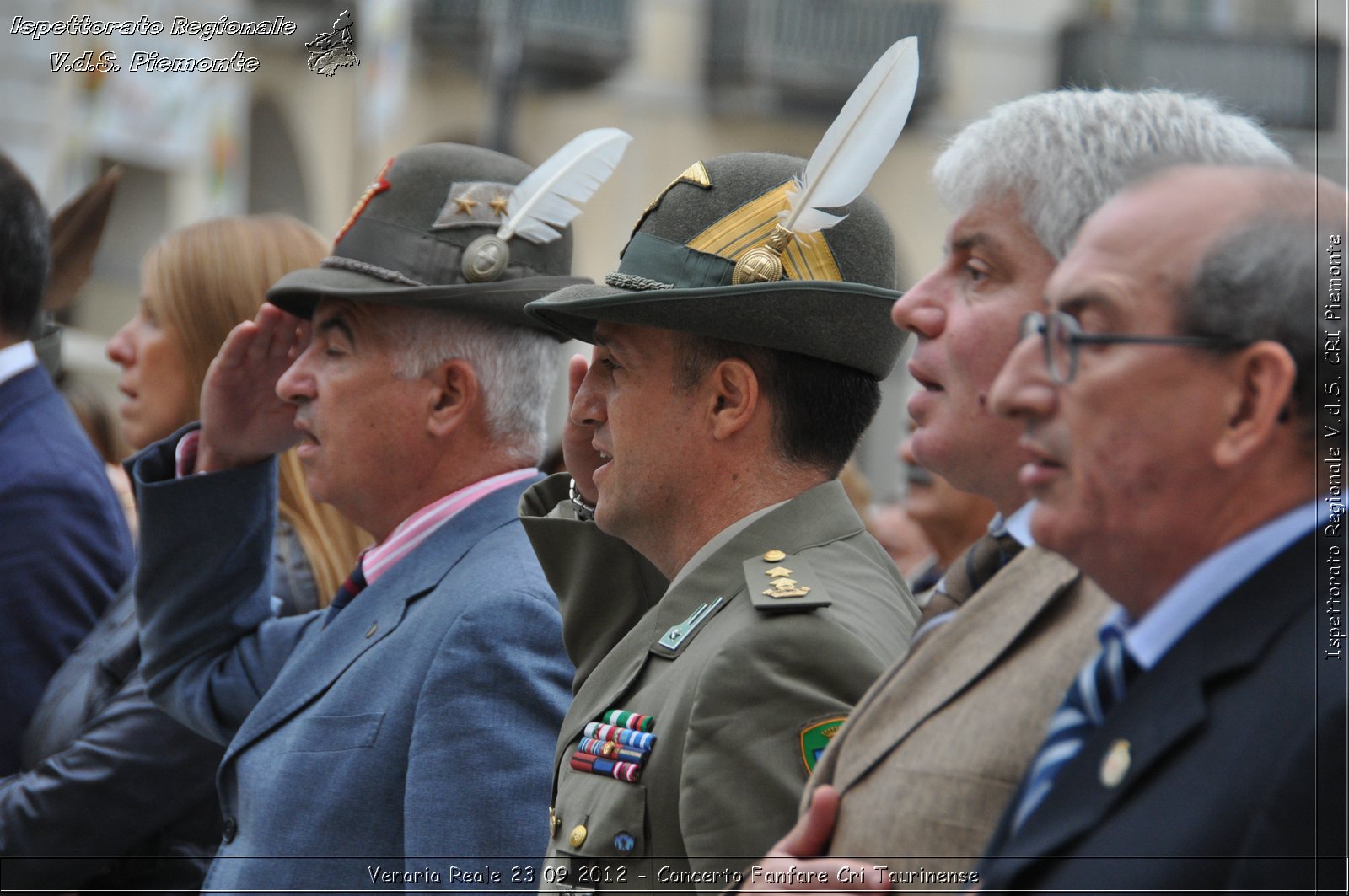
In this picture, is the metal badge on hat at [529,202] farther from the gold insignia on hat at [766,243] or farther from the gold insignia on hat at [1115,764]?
the gold insignia on hat at [1115,764]

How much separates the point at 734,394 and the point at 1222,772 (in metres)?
1.26

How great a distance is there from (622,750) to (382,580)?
0.95 meters

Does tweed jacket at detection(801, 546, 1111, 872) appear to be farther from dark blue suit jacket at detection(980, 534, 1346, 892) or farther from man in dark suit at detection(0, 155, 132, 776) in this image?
man in dark suit at detection(0, 155, 132, 776)

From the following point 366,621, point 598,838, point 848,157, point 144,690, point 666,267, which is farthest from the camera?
point 144,690

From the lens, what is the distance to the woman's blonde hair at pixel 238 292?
379cm

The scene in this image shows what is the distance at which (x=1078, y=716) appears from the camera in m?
1.61

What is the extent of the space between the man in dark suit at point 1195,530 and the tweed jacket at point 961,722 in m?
0.11

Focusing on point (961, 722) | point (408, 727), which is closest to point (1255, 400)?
point (961, 722)

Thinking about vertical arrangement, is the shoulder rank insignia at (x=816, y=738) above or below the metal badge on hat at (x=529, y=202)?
below

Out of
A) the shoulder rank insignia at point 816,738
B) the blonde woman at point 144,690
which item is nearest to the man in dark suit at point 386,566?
the blonde woman at point 144,690

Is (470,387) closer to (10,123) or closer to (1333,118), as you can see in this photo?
(10,123)

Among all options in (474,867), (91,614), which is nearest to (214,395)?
(91,614)

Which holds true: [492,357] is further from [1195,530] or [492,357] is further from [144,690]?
[1195,530]

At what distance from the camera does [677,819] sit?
85.2 inches
